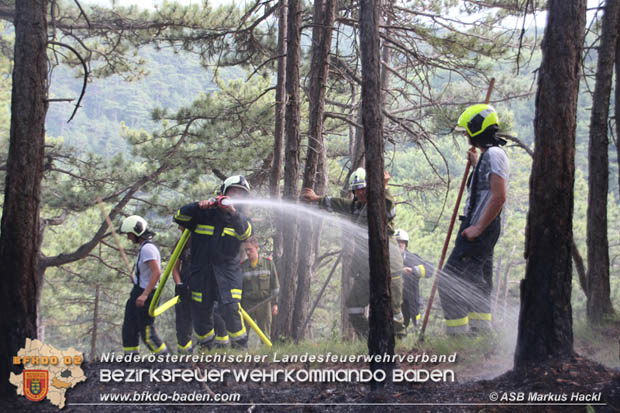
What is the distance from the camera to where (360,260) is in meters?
6.91

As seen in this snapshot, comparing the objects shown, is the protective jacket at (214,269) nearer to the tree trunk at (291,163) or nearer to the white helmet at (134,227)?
the white helmet at (134,227)

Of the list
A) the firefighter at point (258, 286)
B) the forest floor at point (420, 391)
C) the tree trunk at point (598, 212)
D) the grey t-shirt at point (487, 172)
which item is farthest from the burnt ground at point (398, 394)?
the firefighter at point (258, 286)

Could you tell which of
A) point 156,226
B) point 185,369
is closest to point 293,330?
point 185,369

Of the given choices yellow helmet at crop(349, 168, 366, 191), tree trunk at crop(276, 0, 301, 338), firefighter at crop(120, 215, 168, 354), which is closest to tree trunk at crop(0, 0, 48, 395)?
firefighter at crop(120, 215, 168, 354)

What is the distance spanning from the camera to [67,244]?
1809cm

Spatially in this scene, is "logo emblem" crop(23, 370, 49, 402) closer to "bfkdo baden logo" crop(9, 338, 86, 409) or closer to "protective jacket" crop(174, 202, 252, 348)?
"bfkdo baden logo" crop(9, 338, 86, 409)

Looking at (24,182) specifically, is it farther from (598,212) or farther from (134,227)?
(598,212)

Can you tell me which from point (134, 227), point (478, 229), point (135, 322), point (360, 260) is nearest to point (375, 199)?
point (478, 229)

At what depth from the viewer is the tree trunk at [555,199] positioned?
3.87m

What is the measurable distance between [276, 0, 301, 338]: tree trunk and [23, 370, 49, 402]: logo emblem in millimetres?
4207

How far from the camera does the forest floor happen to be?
137 inches

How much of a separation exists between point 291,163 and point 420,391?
4.85 metres

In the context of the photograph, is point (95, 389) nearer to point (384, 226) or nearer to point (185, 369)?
point (185, 369)

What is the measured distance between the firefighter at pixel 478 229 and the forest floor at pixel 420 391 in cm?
38
